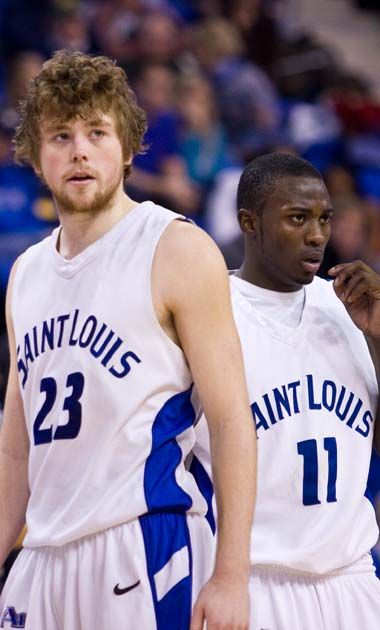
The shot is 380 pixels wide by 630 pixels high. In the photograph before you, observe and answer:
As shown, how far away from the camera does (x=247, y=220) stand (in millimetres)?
4031

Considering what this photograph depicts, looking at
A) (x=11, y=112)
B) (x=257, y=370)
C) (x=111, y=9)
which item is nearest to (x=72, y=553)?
(x=257, y=370)

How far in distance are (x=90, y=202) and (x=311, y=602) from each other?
1400mm

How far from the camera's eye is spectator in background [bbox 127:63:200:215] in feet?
27.8

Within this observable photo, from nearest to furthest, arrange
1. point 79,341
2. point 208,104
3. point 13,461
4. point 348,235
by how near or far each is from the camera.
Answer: point 79,341
point 13,461
point 348,235
point 208,104

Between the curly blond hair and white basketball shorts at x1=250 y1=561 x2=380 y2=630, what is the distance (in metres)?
1.32

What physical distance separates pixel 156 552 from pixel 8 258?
454 cm

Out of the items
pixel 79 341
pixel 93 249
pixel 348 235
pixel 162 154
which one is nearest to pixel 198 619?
pixel 79 341

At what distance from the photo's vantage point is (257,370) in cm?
380

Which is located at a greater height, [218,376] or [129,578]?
[218,376]

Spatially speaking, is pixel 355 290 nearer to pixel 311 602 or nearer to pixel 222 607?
pixel 311 602

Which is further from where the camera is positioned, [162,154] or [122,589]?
[162,154]

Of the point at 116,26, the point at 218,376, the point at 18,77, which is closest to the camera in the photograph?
the point at 218,376

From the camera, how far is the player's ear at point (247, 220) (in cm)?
401

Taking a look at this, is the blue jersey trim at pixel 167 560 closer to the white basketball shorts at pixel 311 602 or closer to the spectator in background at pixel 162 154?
the white basketball shorts at pixel 311 602
